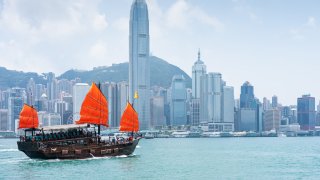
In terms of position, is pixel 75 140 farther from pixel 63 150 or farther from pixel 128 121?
pixel 128 121

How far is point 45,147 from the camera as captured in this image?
224 feet

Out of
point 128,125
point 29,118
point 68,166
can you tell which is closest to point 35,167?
point 68,166

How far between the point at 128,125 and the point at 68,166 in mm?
18852

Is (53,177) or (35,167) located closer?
(53,177)

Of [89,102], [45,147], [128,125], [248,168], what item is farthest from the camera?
[128,125]

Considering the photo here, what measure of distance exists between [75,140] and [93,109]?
6.66 meters

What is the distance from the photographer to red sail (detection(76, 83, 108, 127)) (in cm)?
7425

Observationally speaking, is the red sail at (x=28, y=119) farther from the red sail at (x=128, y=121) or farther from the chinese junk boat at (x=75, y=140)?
the red sail at (x=128, y=121)

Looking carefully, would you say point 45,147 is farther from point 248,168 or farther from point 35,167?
point 248,168

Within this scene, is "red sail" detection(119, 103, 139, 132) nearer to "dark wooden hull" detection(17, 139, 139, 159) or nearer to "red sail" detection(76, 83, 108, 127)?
"red sail" detection(76, 83, 108, 127)

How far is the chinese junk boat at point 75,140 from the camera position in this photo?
68.6 meters

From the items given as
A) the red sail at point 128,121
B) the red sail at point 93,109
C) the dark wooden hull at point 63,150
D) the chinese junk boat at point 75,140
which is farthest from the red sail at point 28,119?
the red sail at point 128,121

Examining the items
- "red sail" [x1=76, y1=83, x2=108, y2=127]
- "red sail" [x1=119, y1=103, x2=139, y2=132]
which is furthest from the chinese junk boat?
"red sail" [x1=119, y1=103, x2=139, y2=132]

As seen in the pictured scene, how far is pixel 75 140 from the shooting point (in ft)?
228
